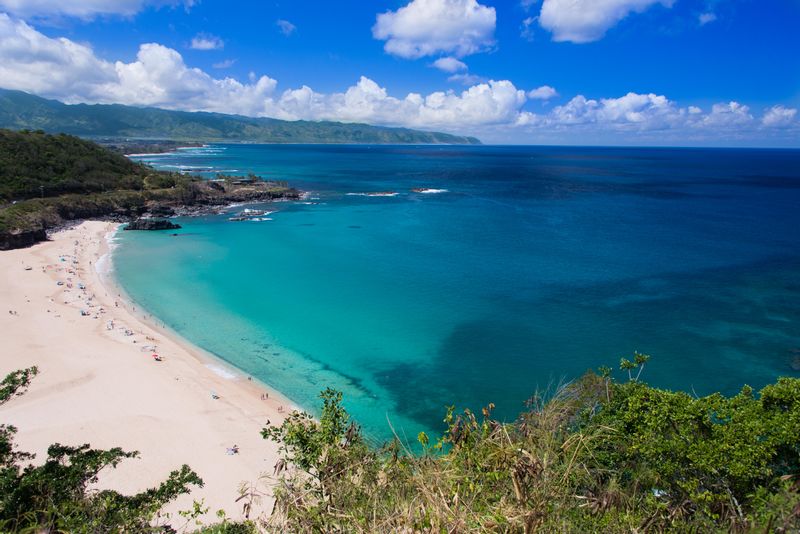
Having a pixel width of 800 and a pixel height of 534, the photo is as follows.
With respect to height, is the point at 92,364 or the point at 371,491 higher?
the point at 371,491

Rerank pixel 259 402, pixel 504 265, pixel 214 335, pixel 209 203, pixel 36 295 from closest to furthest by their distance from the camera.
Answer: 1. pixel 259 402
2. pixel 214 335
3. pixel 36 295
4. pixel 504 265
5. pixel 209 203

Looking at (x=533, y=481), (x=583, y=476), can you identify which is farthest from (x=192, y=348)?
(x=533, y=481)

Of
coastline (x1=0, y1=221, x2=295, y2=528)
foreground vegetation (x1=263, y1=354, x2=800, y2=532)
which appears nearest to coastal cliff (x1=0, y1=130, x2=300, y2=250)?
coastline (x1=0, y1=221, x2=295, y2=528)

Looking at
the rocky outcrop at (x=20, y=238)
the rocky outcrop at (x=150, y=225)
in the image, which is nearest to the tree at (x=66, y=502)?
the rocky outcrop at (x=20, y=238)

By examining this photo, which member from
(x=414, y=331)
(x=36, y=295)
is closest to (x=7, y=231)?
(x=36, y=295)

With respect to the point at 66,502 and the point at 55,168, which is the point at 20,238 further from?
the point at 66,502

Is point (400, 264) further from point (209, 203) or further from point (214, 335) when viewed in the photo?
point (209, 203)
